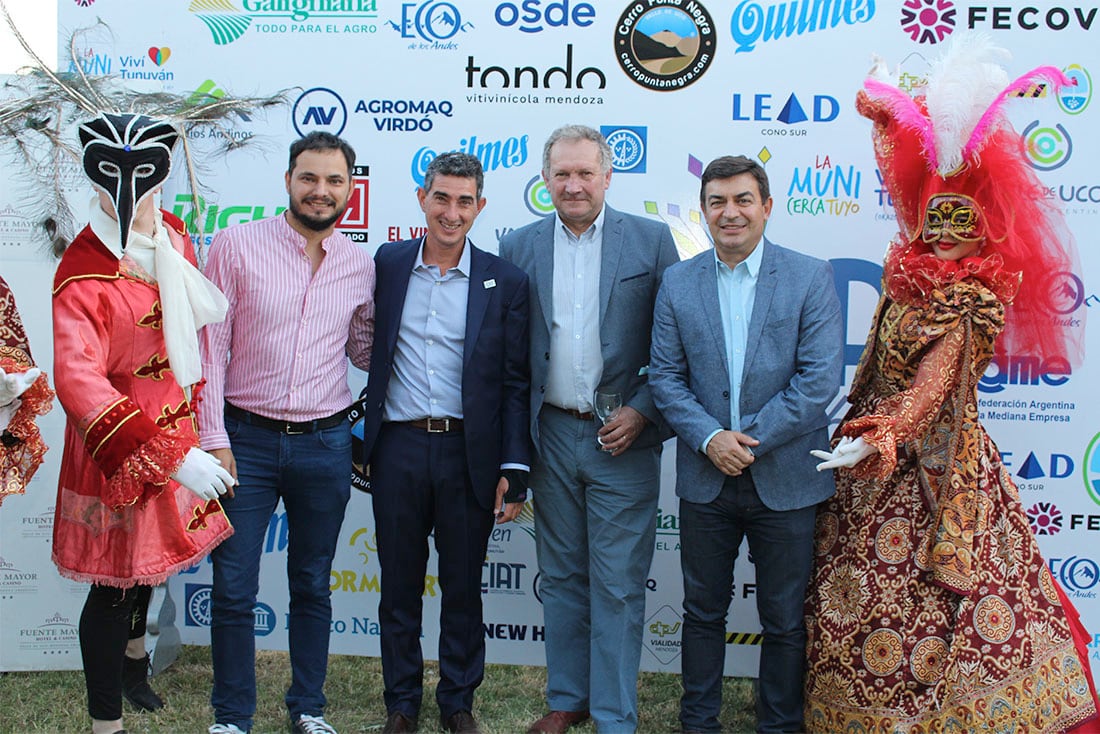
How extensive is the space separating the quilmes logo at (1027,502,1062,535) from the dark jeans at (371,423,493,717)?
2145mm

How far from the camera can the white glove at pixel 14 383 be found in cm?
264

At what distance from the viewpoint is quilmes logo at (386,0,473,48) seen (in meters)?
3.86

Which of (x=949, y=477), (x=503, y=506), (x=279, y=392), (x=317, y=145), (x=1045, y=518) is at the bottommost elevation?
(x=1045, y=518)

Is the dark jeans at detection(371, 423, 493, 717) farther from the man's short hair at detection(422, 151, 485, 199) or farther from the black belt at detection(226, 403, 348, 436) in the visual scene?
the man's short hair at detection(422, 151, 485, 199)

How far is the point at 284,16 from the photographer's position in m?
3.91

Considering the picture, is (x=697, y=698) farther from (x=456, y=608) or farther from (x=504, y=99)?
(x=504, y=99)

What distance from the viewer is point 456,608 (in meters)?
3.29

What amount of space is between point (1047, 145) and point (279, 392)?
9.61 feet

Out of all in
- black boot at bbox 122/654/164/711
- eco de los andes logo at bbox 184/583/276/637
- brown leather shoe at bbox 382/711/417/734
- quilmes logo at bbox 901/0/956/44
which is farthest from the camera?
eco de los andes logo at bbox 184/583/276/637

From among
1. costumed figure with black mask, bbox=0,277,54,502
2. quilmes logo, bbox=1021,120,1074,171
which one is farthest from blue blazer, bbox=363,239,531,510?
quilmes logo, bbox=1021,120,1074,171

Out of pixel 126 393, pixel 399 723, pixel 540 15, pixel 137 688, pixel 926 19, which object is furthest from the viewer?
pixel 540 15

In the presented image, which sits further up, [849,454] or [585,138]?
[585,138]

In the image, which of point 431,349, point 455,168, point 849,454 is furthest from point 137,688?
point 849,454

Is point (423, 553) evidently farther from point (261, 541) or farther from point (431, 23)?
point (431, 23)
